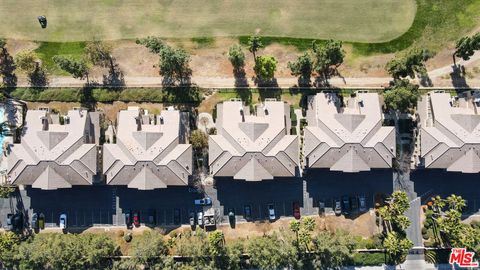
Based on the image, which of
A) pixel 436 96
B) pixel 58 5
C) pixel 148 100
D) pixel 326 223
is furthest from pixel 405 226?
pixel 58 5

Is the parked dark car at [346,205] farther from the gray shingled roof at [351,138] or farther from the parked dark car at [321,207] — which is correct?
the gray shingled roof at [351,138]

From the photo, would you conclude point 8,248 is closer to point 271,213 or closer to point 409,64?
point 271,213

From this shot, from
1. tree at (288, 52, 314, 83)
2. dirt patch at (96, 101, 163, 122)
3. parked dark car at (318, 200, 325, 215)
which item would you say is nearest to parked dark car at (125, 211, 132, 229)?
dirt patch at (96, 101, 163, 122)

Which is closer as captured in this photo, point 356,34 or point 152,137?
point 152,137

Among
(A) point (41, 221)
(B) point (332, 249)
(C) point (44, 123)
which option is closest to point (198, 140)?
(C) point (44, 123)

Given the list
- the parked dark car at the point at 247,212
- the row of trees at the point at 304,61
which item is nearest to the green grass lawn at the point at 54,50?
the row of trees at the point at 304,61

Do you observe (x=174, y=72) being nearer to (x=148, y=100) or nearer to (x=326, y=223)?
(x=148, y=100)

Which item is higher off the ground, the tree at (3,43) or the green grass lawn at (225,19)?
the green grass lawn at (225,19)
